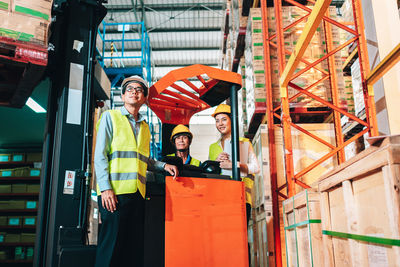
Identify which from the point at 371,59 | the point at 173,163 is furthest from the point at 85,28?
the point at 371,59

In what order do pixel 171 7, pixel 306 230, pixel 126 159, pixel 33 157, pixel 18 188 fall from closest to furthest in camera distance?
pixel 126 159, pixel 306 230, pixel 18 188, pixel 33 157, pixel 171 7

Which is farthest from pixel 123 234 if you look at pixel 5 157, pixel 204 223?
pixel 5 157

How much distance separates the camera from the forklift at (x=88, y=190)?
274cm

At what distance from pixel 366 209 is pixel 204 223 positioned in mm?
1383

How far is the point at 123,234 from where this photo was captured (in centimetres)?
248

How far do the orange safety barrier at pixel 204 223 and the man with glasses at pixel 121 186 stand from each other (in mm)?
197

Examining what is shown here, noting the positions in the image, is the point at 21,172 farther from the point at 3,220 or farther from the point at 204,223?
the point at 204,223

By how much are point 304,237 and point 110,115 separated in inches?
70.2

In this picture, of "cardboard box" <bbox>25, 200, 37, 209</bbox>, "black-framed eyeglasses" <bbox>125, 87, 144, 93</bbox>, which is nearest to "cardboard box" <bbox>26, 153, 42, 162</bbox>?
"cardboard box" <bbox>25, 200, 37, 209</bbox>

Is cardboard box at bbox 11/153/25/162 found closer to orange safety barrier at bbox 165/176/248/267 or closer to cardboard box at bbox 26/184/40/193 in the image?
cardboard box at bbox 26/184/40/193

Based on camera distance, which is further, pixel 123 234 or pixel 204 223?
pixel 204 223

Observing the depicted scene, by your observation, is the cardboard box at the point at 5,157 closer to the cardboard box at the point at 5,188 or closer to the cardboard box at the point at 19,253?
the cardboard box at the point at 5,188

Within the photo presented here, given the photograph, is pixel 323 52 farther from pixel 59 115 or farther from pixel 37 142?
pixel 37 142

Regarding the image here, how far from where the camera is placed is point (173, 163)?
9.37 feet
